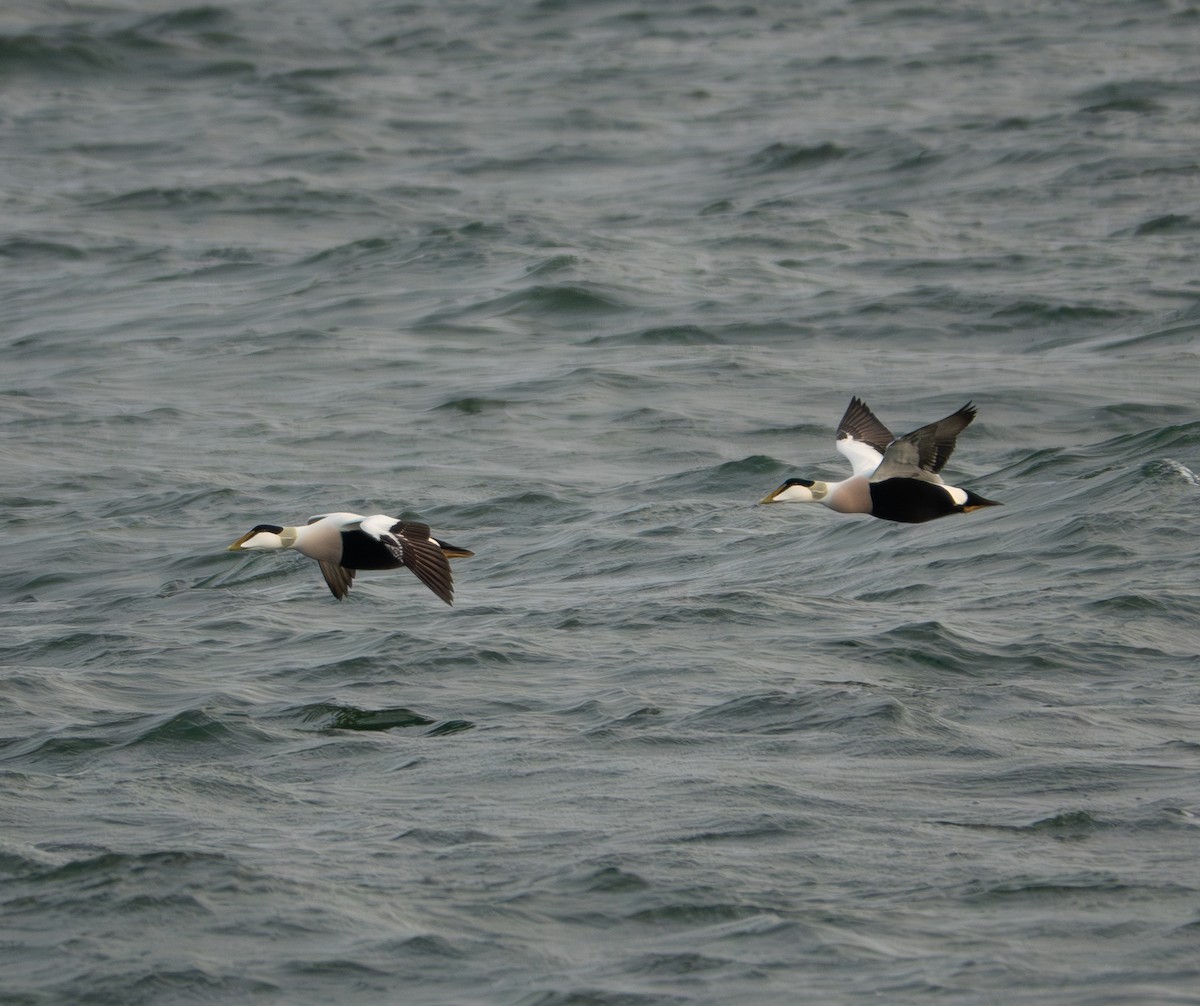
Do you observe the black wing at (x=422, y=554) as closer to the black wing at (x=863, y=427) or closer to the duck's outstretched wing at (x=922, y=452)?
the duck's outstretched wing at (x=922, y=452)

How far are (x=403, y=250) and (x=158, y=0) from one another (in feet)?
51.5

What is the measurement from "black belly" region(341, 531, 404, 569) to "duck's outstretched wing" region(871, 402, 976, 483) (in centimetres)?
264

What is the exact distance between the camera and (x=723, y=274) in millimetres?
19969

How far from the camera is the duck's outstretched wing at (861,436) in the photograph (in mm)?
11602

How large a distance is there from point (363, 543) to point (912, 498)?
294cm

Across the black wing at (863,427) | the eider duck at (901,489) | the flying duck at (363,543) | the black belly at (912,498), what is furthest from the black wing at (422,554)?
the black wing at (863,427)

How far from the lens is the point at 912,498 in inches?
434

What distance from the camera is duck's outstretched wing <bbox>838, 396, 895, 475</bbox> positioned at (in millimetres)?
11602

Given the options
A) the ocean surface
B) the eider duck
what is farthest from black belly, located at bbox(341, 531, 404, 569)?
the eider duck

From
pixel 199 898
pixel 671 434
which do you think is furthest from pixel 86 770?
pixel 671 434

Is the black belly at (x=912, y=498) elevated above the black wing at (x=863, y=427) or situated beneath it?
situated beneath

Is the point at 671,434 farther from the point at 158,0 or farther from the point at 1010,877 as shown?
the point at 158,0

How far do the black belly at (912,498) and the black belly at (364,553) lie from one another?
2611 millimetres

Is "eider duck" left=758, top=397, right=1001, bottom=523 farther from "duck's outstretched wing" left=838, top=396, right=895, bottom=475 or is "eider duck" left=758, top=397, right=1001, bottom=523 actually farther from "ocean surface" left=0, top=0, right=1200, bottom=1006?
"ocean surface" left=0, top=0, right=1200, bottom=1006
